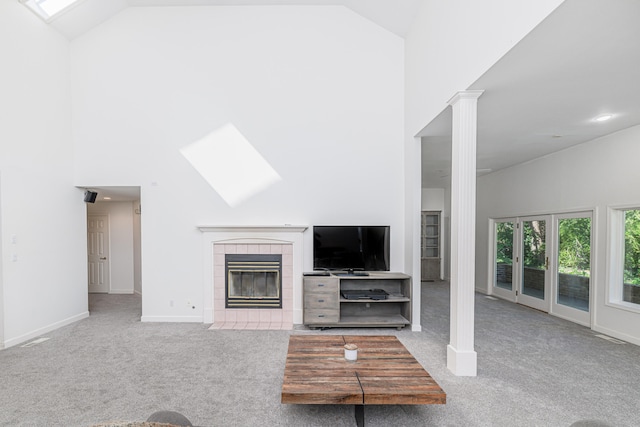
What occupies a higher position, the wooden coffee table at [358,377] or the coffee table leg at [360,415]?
the wooden coffee table at [358,377]

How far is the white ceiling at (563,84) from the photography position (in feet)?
6.70

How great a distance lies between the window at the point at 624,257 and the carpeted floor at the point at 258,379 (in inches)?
26.1

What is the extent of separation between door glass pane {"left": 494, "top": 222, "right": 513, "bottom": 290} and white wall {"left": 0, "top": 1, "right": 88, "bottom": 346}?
310 inches

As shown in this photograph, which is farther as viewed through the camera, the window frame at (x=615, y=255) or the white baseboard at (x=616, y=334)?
the window frame at (x=615, y=255)

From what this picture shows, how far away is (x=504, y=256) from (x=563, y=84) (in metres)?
4.83

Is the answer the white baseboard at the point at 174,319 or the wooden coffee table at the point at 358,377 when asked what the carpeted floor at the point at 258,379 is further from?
the wooden coffee table at the point at 358,377

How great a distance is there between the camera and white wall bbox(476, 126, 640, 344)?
426cm

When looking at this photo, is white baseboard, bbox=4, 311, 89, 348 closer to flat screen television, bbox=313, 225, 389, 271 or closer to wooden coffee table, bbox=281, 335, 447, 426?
wooden coffee table, bbox=281, 335, 447, 426

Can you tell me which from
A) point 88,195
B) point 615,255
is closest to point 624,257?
point 615,255

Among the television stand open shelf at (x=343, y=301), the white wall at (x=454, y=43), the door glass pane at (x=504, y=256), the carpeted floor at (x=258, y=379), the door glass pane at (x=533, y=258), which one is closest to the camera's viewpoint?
the white wall at (x=454, y=43)

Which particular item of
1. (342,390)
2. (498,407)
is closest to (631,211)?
(498,407)

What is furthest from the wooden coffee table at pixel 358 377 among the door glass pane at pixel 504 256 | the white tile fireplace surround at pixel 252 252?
the door glass pane at pixel 504 256

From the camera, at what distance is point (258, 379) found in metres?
3.11

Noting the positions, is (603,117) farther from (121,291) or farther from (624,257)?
(121,291)
